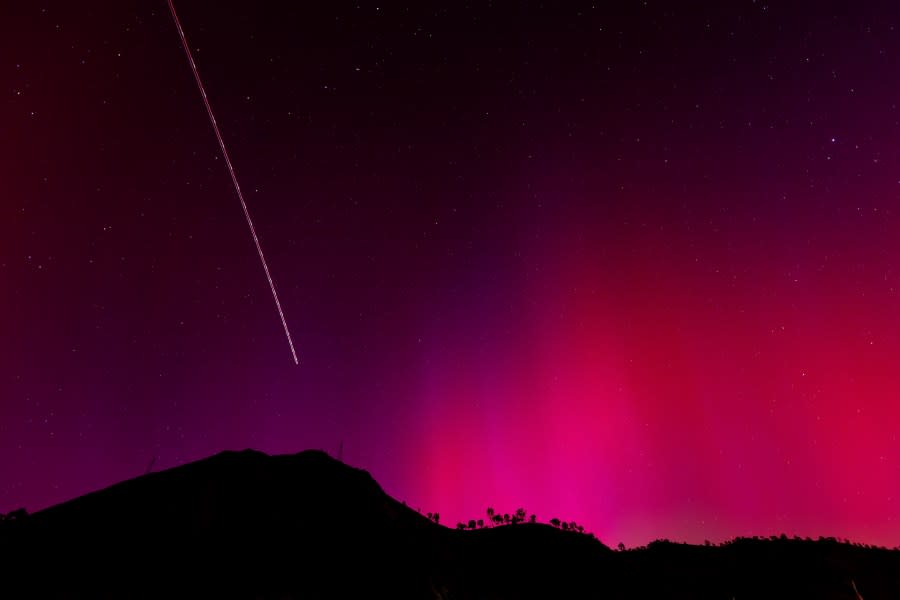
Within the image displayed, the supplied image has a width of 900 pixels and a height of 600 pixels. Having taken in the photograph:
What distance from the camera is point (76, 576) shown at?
23.1 metres

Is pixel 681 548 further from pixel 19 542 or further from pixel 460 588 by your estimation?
pixel 19 542

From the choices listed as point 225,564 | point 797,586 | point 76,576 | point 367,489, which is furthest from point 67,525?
point 797,586

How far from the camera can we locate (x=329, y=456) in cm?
3431

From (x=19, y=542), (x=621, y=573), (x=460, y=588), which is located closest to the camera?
(x=19, y=542)

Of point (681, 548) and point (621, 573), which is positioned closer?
point (621, 573)

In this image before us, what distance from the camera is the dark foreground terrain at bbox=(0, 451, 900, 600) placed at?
23.3 metres

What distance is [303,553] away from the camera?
83.5 feet

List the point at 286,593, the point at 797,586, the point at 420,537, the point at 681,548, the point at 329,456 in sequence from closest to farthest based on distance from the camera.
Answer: the point at 286,593 → the point at 420,537 → the point at 329,456 → the point at 797,586 → the point at 681,548

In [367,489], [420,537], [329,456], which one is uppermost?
[329,456]

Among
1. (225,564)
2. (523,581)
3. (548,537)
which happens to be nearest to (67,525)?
(225,564)

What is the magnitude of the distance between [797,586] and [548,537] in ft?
61.1

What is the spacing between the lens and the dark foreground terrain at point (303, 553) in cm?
2328

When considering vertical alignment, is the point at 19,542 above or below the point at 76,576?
above

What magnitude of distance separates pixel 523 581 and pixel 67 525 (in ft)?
86.5
